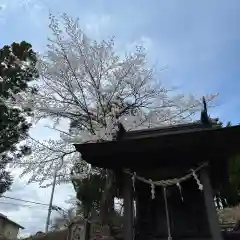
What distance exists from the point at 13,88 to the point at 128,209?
903 centimetres

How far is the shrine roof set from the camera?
443cm

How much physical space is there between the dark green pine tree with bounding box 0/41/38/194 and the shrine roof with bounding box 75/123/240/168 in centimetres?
771

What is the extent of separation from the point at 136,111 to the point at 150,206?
11.4ft

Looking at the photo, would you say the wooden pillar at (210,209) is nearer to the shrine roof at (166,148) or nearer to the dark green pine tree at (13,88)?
the shrine roof at (166,148)

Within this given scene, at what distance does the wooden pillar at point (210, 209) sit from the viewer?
13.6 ft

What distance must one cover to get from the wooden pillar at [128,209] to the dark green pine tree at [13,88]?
777cm

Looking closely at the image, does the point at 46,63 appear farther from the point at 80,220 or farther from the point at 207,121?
the point at 207,121

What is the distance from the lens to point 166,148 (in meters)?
4.64

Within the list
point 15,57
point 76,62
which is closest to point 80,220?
point 76,62

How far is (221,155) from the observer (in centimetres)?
472

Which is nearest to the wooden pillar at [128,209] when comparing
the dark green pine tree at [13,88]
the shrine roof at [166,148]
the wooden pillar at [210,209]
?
the shrine roof at [166,148]

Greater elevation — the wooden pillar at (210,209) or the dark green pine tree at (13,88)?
the dark green pine tree at (13,88)

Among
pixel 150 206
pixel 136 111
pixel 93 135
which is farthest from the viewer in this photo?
pixel 136 111

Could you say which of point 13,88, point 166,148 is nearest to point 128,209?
point 166,148
